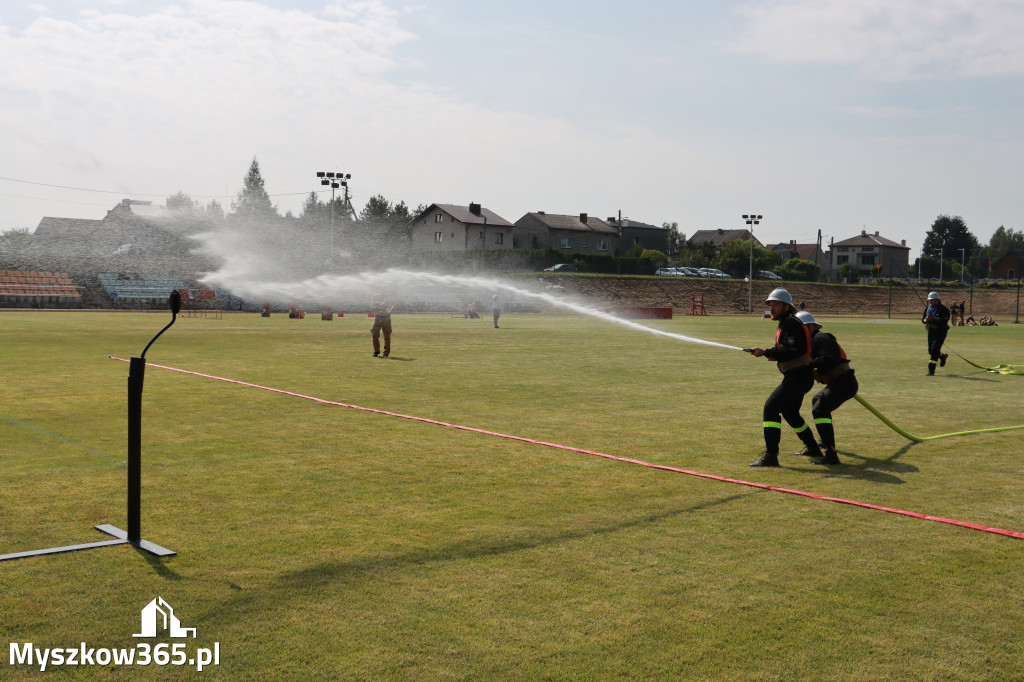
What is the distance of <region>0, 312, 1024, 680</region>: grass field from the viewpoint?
4711mm

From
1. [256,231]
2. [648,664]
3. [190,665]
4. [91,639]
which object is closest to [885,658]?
[648,664]

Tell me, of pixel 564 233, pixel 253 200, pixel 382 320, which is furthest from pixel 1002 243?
pixel 382 320

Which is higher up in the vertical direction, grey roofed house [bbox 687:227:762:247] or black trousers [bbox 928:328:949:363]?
grey roofed house [bbox 687:227:762:247]

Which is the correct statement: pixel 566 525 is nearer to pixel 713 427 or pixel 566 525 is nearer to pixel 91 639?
pixel 91 639

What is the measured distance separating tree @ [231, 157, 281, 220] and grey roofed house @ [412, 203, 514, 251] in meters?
25.4

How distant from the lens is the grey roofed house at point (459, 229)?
108 meters

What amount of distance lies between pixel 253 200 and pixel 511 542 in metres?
133

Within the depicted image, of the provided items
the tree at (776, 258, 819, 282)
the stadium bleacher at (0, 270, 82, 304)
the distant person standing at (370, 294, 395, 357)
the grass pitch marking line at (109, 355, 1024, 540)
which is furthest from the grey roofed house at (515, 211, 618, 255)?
the grass pitch marking line at (109, 355, 1024, 540)

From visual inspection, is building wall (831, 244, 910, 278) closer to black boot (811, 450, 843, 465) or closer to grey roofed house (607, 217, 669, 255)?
grey roofed house (607, 217, 669, 255)

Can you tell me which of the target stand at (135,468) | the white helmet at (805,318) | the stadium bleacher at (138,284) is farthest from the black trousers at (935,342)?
the stadium bleacher at (138,284)

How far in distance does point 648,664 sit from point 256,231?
102011 millimetres

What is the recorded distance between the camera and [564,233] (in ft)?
Answer: 389

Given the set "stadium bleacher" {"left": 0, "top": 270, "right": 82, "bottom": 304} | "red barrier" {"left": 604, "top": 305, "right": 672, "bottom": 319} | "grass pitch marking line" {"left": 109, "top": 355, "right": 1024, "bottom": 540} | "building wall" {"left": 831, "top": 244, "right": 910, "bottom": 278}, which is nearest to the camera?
"grass pitch marking line" {"left": 109, "top": 355, "right": 1024, "bottom": 540}

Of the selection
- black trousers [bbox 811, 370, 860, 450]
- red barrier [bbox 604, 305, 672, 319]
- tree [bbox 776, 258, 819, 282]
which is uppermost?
tree [bbox 776, 258, 819, 282]
